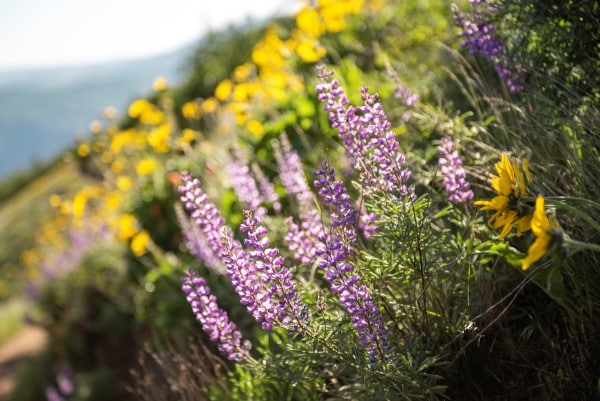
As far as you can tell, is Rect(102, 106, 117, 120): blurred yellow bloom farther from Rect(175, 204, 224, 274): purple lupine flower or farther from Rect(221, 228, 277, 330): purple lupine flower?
Rect(221, 228, 277, 330): purple lupine flower

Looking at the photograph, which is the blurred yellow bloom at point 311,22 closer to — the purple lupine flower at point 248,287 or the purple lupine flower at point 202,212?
the purple lupine flower at point 202,212

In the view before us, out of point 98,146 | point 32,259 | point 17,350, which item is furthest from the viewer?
point 32,259

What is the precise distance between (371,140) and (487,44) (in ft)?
2.41

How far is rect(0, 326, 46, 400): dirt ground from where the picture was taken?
8166 millimetres

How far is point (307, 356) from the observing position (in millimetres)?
1714

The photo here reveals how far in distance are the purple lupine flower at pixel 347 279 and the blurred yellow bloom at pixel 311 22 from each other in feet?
12.1

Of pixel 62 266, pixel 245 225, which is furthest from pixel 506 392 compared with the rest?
pixel 62 266

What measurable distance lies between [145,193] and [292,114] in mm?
1824

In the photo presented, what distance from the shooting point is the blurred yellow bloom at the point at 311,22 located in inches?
198

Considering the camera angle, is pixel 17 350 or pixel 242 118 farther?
pixel 17 350

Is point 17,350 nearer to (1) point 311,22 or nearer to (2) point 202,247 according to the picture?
(1) point 311,22

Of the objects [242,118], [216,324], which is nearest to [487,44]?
[216,324]

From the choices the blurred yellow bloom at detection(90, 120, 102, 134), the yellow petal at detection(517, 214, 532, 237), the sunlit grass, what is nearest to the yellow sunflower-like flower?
the yellow petal at detection(517, 214, 532, 237)

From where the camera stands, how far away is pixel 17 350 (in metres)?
9.30
